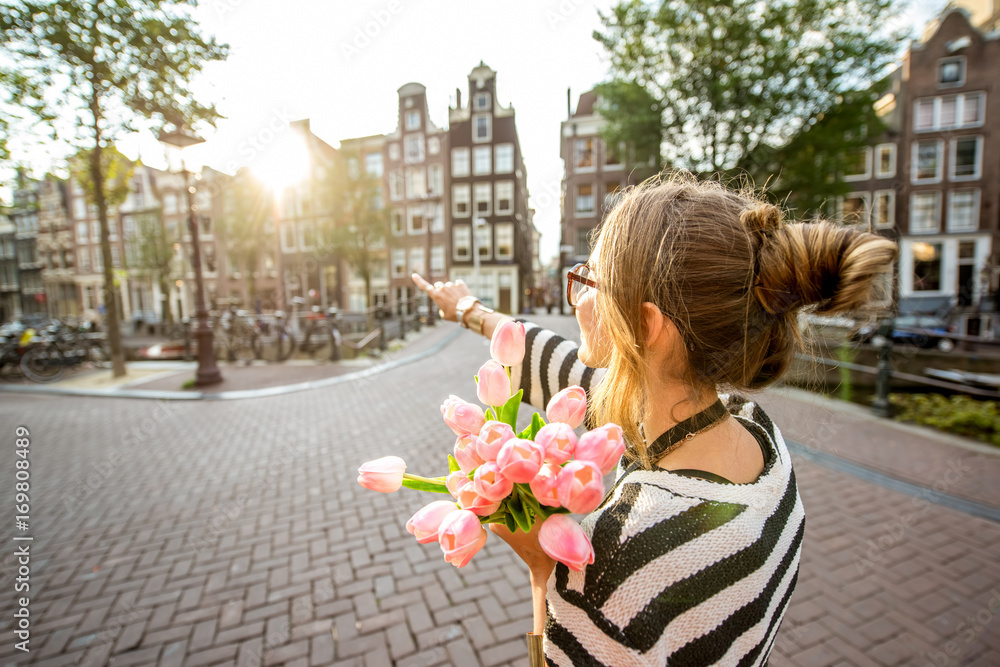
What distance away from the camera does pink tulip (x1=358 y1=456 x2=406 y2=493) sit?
31.8 inches

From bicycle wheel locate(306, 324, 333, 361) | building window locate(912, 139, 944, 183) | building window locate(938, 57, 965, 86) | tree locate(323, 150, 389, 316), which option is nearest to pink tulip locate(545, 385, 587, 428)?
bicycle wheel locate(306, 324, 333, 361)

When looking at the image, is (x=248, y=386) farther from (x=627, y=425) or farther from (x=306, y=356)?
(x=627, y=425)

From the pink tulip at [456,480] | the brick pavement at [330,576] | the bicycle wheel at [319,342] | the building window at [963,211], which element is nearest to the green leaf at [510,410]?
the pink tulip at [456,480]

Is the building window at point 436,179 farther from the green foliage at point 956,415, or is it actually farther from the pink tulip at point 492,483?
the pink tulip at point 492,483

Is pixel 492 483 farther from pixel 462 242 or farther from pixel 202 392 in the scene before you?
pixel 462 242

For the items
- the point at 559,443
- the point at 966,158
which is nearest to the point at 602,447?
the point at 559,443

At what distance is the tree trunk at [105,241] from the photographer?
9148mm

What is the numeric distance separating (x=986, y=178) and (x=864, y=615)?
3119cm

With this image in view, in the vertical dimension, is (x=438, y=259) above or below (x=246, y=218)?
below

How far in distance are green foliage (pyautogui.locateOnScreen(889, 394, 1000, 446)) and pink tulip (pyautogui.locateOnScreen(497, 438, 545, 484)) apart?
7.10 meters

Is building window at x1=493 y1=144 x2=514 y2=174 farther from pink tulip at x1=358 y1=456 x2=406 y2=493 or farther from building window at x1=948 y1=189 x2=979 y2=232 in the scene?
pink tulip at x1=358 y1=456 x2=406 y2=493

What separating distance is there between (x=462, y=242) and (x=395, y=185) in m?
6.03

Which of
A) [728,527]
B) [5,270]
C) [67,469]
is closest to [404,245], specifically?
[67,469]

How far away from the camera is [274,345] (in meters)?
12.3
